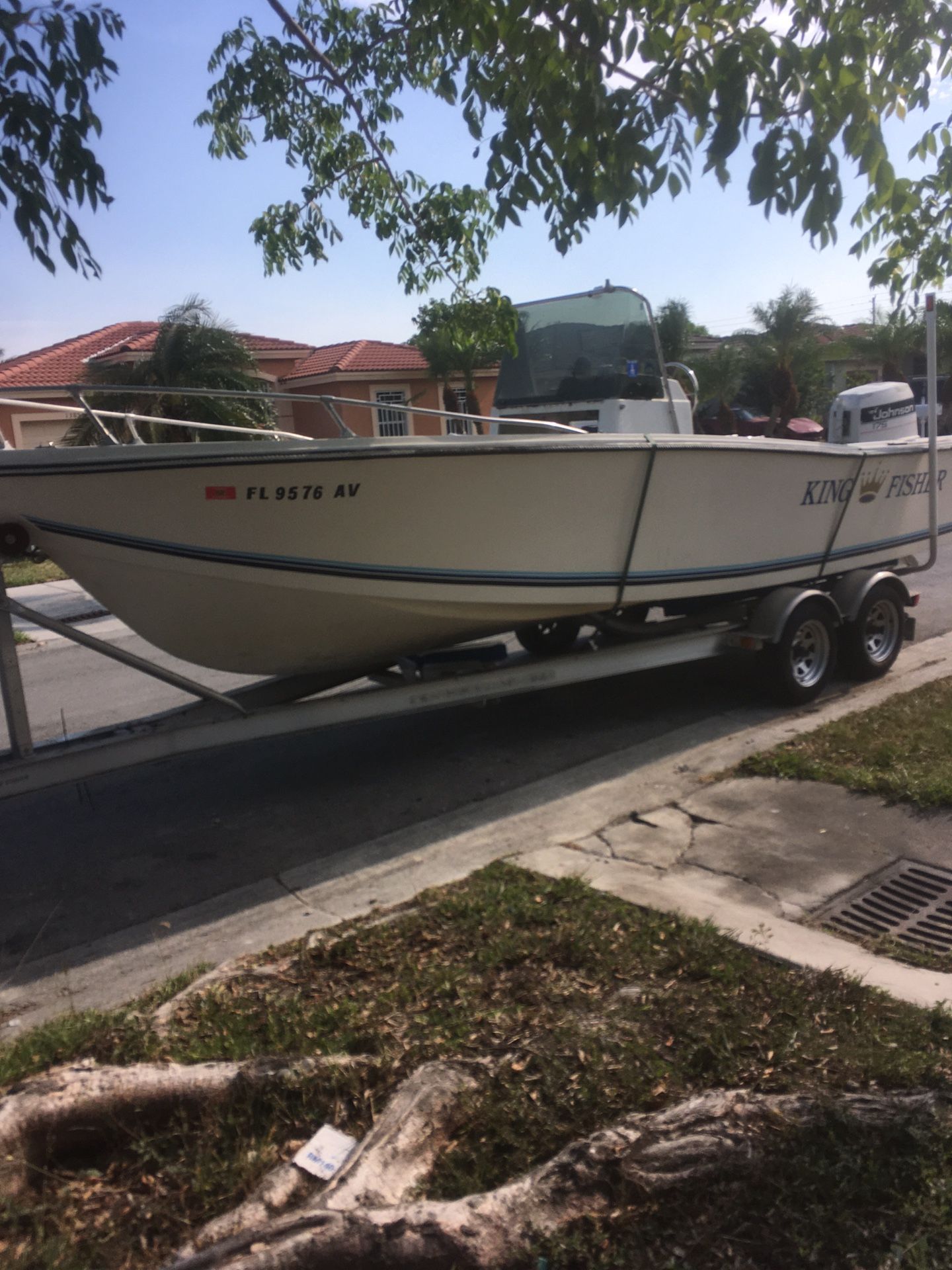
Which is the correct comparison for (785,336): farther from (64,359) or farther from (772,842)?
(772,842)

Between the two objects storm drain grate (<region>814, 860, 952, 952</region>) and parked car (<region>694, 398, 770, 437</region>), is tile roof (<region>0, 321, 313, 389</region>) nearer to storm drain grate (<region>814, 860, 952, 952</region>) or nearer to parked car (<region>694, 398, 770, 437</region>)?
parked car (<region>694, 398, 770, 437</region>)

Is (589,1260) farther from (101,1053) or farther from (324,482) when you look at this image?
(324,482)

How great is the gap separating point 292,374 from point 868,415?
17.5 m

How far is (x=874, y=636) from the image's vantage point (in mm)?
8164

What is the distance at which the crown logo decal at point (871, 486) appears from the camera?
8.17 meters

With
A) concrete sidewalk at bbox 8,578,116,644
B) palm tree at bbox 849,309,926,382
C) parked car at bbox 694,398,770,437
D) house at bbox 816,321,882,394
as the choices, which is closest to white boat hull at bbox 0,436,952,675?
concrete sidewalk at bbox 8,578,116,644

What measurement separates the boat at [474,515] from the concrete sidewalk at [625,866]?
1151 mm

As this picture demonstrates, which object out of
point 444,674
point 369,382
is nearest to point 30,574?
point 369,382

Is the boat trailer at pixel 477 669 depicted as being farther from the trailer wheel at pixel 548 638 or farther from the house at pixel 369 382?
the house at pixel 369 382

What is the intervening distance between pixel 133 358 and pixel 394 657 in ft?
46.1

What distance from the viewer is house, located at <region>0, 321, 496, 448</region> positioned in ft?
62.1

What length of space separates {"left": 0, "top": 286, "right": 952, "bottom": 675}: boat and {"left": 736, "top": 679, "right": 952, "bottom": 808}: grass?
1.24 m

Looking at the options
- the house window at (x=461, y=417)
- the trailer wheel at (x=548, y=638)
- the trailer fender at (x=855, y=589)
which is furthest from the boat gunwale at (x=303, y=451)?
the trailer wheel at (x=548, y=638)

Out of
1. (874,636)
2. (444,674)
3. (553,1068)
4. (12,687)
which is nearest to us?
(553,1068)
